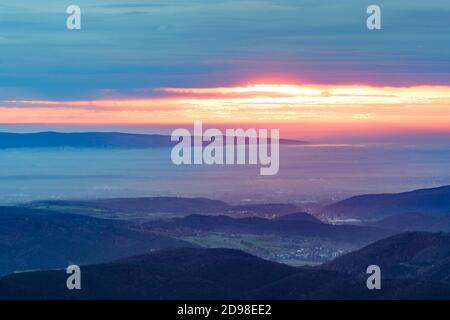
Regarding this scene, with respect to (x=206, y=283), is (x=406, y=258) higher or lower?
higher

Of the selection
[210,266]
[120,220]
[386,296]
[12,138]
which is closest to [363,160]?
[120,220]

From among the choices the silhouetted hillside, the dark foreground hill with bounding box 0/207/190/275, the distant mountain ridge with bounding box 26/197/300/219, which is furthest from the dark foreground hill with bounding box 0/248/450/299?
the silhouetted hillside

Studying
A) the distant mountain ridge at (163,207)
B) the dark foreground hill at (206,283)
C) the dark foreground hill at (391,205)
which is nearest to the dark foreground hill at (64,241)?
the distant mountain ridge at (163,207)

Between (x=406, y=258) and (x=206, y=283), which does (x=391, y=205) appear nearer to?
(x=406, y=258)

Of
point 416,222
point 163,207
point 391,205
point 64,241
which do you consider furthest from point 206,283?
point 391,205

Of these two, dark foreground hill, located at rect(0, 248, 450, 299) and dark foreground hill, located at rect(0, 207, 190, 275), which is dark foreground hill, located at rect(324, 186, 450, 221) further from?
dark foreground hill, located at rect(0, 248, 450, 299)
